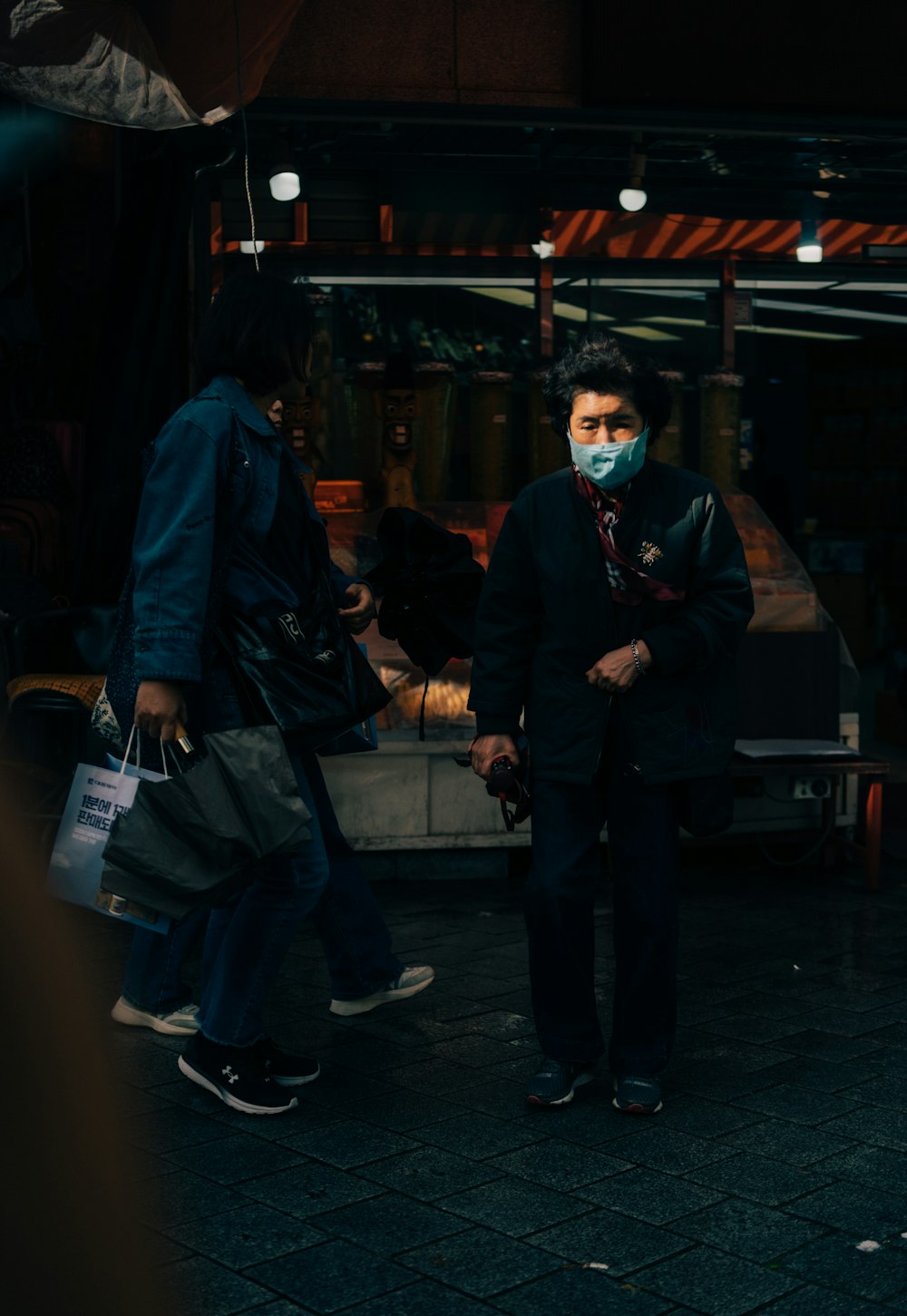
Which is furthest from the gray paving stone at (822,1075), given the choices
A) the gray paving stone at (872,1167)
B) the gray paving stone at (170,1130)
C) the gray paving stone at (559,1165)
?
the gray paving stone at (170,1130)

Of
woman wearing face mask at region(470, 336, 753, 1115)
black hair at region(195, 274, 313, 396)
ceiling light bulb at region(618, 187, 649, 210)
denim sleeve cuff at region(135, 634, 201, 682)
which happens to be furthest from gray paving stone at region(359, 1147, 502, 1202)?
ceiling light bulb at region(618, 187, 649, 210)

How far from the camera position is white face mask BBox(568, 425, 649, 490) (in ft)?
12.7

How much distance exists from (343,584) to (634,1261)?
1.93 meters

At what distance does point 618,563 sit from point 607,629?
16cm

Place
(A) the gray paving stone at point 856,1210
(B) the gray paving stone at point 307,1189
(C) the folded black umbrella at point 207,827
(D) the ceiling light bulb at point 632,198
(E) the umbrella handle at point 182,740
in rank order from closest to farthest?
1. (A) the gray paving stone at point 856,1210
2. (B) the gray paving stone at point 307,1189
3. (C) the folded black umbrella at point 207,827
4. (E) the umbrella handle at point 182,740
5. (D) the ceiling light bulb at point 632,198

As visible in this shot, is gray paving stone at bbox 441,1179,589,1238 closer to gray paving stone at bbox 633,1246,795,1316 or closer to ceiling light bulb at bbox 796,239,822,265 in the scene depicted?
gray paving stone at bbox 633,1246,795,1316

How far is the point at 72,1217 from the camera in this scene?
4.97 feet

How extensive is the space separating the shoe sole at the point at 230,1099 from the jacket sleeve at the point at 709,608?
4.58 ft

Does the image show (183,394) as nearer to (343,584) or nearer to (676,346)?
(676,346)

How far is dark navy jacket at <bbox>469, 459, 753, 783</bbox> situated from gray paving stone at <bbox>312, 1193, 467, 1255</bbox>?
108cm

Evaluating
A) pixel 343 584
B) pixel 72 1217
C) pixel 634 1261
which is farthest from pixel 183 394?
pixel 72 1217

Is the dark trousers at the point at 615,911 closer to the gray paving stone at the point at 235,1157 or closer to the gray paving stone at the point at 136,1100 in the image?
the gray paving stone at the point at 235,1157

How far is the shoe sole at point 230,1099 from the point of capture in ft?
12.7

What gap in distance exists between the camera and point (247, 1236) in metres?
3.17
